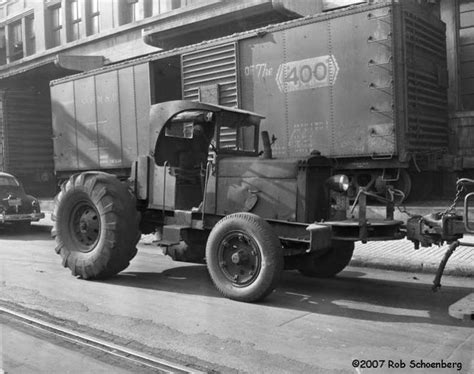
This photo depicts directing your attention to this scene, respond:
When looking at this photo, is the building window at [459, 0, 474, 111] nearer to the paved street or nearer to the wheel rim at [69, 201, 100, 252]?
the paved street

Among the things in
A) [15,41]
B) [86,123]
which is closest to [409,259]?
[86,123]

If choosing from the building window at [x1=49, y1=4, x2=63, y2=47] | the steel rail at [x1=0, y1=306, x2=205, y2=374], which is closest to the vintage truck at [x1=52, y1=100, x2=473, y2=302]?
the steel rail at [x1=0, y1=306, x2=205, y2=374]

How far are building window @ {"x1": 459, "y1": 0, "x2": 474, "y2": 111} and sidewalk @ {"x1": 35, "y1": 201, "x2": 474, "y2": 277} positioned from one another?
5.02m

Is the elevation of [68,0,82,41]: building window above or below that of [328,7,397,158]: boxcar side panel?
above

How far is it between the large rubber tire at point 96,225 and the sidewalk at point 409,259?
338 cm

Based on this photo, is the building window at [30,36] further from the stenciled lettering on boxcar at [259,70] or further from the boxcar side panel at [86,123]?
the stenciled lettering on boxcar at [259,70]

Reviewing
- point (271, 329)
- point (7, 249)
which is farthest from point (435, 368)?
point (7, 249)

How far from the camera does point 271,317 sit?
4.93m

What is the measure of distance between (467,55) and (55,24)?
21014mm

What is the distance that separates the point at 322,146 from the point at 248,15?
23.8 feet

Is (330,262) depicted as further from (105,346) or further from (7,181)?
(7,181)

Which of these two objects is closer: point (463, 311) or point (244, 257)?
point (463, 311)

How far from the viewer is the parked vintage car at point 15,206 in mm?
12660

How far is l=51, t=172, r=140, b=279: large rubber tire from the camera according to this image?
6355 millimetres
